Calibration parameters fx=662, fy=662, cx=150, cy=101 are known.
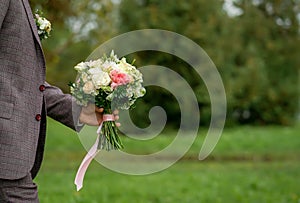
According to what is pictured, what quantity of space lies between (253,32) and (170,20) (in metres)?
4.30

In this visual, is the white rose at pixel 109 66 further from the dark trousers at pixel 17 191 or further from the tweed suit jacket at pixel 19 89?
the dark trousers at pixel 17 191

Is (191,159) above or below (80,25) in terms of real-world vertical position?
below

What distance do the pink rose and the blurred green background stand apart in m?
3.70

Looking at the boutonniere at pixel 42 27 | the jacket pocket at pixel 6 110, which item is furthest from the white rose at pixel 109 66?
the jacket pocket at pixel 6 110

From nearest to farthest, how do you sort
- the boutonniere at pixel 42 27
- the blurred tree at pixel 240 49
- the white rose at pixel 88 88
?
1. the white rose at pixel 88 88
2. the boutonniere at pixel 42 27
3. the blurred tree at pixel 240 49

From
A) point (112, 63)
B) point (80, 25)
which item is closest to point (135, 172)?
point (80, 25)

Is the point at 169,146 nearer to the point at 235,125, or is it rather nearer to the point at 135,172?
the point at 135,172

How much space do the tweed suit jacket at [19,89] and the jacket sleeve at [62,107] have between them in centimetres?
18

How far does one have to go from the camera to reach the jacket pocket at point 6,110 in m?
3.27

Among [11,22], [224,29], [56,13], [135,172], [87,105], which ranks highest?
[224,29]

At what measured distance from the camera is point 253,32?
24.9m

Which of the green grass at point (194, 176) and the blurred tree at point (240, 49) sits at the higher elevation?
the blurred tree at point (240, 49)

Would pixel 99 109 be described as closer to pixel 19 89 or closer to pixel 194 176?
pixel 19 89

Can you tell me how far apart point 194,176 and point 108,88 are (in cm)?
787
